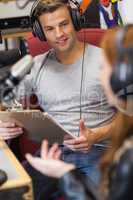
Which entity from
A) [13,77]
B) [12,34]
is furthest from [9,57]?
[12,34]

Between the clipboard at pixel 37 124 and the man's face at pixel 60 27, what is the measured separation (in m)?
0.32

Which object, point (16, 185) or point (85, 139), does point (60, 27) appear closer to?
point (85, 139)

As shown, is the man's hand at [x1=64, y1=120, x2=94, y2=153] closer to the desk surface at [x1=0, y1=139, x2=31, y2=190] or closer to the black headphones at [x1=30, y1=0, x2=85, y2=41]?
the desk surface at [x1=0, y1=139, x2=31, y2=190]

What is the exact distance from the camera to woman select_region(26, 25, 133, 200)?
2.93 ft

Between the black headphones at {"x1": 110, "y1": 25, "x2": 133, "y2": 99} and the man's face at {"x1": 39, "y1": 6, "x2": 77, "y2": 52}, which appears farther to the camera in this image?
the man's face at {"x1": 39, "y1": 6, "x2": 77, "y2": 52}

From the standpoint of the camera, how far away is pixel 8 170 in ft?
4.08

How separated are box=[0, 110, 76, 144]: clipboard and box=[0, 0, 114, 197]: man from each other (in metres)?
0.04

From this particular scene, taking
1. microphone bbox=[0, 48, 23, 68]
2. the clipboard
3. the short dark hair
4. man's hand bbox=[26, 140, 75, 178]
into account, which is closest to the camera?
man's hand bbox=[26, 140, 75, 178]

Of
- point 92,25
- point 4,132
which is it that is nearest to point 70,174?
point 4,132

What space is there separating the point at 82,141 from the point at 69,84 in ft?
1.00

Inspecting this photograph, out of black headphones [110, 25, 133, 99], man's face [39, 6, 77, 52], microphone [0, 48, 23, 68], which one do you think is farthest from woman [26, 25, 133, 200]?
microphone [0, 48, 23, 68]

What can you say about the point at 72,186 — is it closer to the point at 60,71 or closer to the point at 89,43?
the point at 60,71

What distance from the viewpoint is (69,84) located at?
1.71 m

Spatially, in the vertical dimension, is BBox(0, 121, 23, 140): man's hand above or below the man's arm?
above
